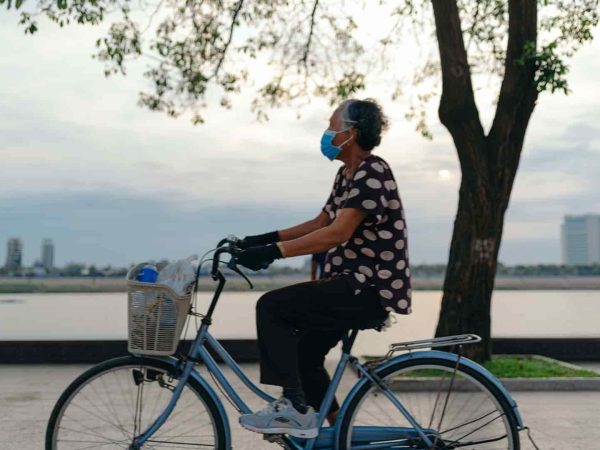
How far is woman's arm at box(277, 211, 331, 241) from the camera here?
380 centimetres

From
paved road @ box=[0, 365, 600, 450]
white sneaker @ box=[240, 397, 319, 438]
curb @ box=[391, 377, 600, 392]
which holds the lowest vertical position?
paved road @ box=[0, 365, 600, 450]

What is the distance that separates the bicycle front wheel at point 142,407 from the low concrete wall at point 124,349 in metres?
5.54

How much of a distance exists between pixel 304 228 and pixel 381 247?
0.56 meters

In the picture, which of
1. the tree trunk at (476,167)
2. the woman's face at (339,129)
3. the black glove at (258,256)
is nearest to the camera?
the black glove at (258,256)

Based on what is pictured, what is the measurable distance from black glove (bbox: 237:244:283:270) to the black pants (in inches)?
8.8

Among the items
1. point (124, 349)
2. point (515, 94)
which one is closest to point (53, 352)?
point (124, 349)

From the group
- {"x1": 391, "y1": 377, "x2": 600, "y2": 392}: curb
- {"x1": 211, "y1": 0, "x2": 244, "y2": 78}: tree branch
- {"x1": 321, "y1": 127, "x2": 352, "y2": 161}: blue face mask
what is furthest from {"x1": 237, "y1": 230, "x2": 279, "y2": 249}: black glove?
{"x1": 211, "y1": 0, "x2": 244, "y2": 78}: tree branch

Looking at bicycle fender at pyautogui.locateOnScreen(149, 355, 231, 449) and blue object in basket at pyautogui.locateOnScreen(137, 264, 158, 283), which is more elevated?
blue object in basket at pyautogui.locateOnScreen(137, 264, 158, 283)

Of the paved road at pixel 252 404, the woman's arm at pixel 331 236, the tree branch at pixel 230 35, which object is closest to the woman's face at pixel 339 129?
the woman's arm at pixel 331 236

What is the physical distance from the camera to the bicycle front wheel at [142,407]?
3.40 m

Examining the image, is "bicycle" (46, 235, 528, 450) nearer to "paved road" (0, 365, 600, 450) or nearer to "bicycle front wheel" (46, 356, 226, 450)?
"bicycle front wheel" (46, 356, 226, 450)

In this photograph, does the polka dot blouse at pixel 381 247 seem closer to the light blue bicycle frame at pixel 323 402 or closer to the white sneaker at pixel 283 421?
the light blue bicycle frame at pixel 323 402

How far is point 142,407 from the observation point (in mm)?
3553

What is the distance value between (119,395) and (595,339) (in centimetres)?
775
